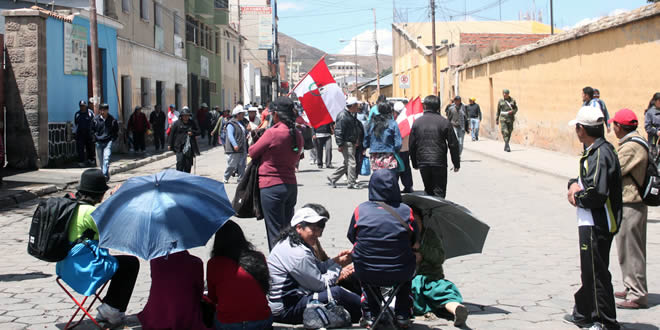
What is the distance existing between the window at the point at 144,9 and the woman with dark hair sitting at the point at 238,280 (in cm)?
2686

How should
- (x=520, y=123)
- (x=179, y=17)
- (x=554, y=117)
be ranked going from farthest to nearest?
(x=179, y=17) < (x=520, y=123) < (x=554, y=117)

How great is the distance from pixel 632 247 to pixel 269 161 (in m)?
3.26

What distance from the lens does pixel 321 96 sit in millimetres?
12344

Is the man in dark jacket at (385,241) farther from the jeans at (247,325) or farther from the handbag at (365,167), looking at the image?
the handbag at (365,167)

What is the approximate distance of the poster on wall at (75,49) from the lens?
2002 centimetres

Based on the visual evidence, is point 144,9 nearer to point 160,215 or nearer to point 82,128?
point 82,128

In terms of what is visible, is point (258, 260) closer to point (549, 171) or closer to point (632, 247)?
point (632, 247)

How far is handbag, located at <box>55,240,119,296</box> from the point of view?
212 inches

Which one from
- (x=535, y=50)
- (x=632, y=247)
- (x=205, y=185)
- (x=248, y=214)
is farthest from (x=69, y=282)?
(x=535, y=50)

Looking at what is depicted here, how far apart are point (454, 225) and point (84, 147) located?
16067mm

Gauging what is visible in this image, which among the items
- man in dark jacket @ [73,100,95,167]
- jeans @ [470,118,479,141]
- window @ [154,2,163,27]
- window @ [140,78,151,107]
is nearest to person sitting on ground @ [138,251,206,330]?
man in dark jacket @ [73,100,95,167]

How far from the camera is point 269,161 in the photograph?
7035 mm

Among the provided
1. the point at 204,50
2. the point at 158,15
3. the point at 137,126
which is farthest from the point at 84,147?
the point at 204,50

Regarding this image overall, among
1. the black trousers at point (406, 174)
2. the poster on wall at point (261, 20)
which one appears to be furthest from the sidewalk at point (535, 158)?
the poster on wall at point (261, 20)
